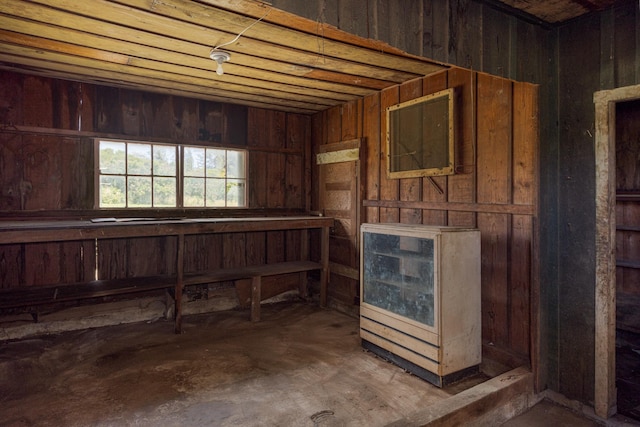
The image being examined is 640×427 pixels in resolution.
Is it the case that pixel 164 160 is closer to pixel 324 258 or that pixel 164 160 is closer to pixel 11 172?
pixel 11 172

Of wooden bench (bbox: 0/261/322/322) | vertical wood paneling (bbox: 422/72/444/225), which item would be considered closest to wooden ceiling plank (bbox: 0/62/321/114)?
vertical wood paneling (bbox: 422/72/444/225)

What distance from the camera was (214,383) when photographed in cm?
265

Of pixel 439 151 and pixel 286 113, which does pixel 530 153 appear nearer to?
pixel 439 151

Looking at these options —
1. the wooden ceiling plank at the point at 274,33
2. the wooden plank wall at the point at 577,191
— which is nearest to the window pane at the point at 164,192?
the wooden ceiling plank at the point at 274,33

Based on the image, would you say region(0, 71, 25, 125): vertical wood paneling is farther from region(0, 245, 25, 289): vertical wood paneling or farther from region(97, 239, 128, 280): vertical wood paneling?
region(97, 239, 128, 280): vertical wood paneling

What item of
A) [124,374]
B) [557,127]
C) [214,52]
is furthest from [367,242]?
[124,374]

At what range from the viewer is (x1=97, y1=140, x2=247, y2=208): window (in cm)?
390

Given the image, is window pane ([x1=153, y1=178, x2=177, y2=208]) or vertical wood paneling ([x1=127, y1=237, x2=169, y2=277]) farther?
window pane ([x1=153, y1=178, x2=177, y2=208])

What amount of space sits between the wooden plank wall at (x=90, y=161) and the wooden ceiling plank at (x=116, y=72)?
411 millimetres

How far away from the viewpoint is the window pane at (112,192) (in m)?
3.85

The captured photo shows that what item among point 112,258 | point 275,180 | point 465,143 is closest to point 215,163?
point 275,180

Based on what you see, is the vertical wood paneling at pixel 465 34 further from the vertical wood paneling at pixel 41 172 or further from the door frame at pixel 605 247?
the vertical wood paneling at pixel 41 172

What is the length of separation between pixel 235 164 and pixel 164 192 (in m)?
0.92

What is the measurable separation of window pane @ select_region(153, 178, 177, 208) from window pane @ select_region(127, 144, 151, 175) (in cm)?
16
